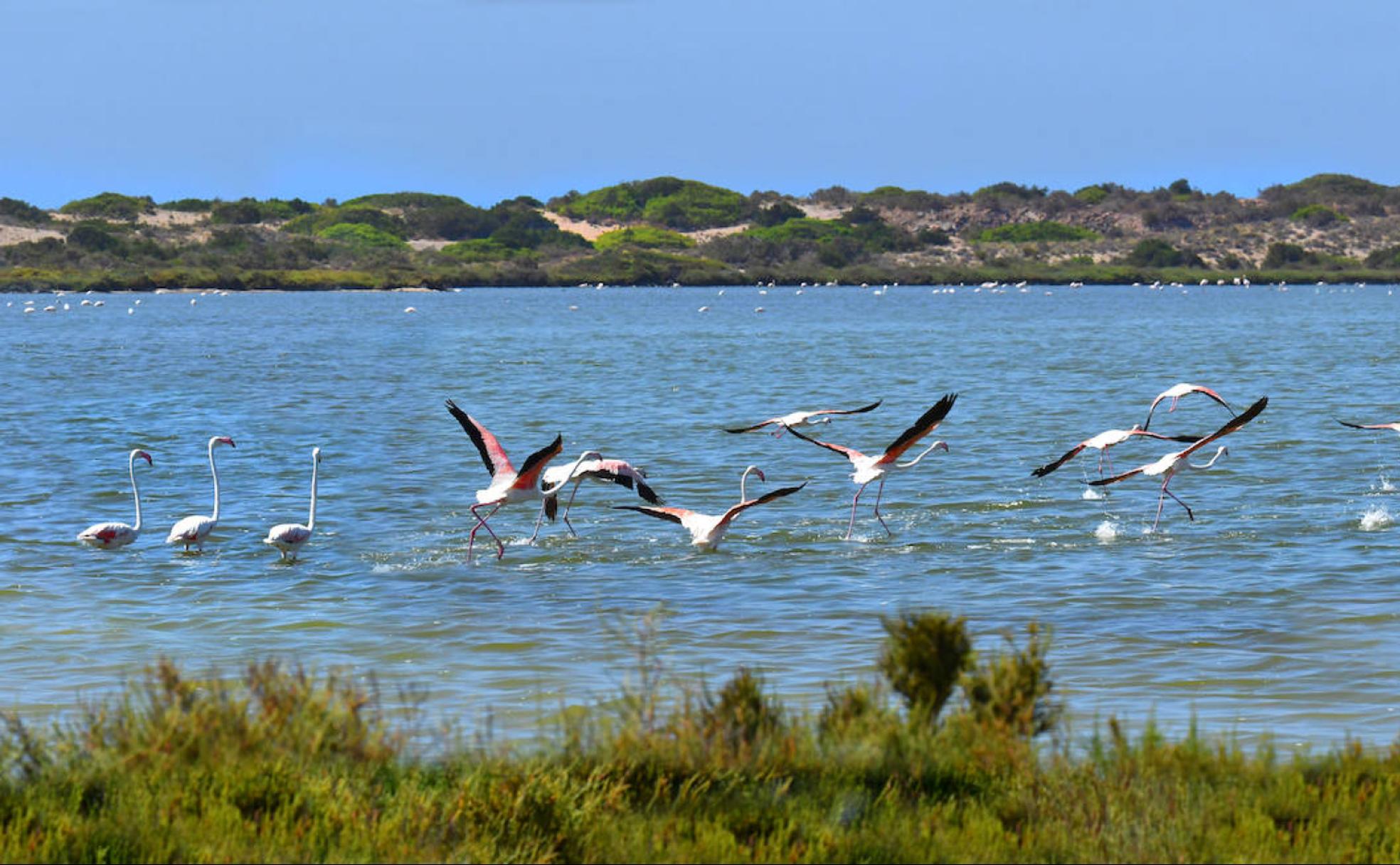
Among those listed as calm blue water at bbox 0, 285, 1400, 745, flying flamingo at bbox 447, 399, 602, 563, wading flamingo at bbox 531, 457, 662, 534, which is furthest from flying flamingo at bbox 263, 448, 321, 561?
wading flamingo at bbox 531, 457, 662, 534

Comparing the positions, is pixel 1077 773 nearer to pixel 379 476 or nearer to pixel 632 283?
pixel 379 476

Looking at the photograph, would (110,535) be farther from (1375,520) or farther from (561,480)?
(1375,520)

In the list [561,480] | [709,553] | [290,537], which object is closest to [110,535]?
[290,537]

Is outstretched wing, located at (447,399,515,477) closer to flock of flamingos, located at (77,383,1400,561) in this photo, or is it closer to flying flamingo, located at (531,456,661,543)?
flock of flamingos, located at (77,383,1400,561)

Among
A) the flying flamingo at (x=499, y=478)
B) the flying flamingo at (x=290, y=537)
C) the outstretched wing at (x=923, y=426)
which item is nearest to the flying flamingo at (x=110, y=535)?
the flying flamingo at (x=290, y=537)

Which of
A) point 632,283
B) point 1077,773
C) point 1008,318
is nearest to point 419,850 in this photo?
point 1077,773

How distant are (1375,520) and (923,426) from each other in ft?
16.3

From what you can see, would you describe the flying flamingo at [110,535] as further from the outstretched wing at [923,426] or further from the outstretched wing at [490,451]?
the outstretched wing at [923,426]

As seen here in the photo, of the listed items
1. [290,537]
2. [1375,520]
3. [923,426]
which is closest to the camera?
[923,426]

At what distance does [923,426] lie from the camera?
13461 millimetres

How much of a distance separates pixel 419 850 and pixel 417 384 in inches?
1265

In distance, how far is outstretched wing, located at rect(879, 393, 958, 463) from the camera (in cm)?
1276

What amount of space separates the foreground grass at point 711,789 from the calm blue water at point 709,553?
178 centimetres

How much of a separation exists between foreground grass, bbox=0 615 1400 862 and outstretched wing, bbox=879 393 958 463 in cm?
548
